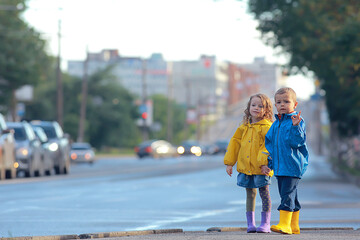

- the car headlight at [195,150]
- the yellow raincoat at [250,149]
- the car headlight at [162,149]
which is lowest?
the car headlight at [195,150]

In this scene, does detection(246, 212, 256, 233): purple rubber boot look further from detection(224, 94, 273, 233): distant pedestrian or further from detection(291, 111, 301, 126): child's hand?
detection(291, 111, 301, 126): child's hand

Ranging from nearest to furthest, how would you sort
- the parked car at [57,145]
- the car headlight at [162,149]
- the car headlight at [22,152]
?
the car headlight at [22,152]
the parked car at [57,145]
the car headlight at [162,149]

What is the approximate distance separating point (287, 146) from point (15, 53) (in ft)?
168

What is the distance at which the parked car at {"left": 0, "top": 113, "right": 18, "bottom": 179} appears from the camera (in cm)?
2867

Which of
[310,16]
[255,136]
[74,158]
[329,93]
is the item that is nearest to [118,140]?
[74,158]

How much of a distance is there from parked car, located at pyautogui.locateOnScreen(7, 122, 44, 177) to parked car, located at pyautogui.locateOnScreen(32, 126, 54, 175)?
1.94 ft

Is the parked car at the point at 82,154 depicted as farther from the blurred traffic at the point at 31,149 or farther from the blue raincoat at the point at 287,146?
the blue raincoat at the point at 287,146


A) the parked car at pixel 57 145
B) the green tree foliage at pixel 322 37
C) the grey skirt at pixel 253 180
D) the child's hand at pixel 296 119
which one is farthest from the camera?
the parked car at pixel 57 145

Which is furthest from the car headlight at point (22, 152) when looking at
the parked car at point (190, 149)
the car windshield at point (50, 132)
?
the parked car at point (190, 149)

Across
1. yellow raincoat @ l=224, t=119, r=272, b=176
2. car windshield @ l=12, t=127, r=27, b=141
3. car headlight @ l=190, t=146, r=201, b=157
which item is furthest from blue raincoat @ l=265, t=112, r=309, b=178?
car headlight @ l=190, t=146, r=201, b=157

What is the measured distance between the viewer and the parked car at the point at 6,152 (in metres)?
28.7

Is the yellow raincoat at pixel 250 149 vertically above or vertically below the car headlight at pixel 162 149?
above

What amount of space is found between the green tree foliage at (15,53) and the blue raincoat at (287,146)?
48.9 metres

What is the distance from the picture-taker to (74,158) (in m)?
60.7
